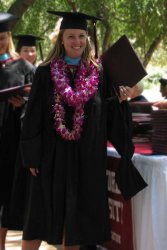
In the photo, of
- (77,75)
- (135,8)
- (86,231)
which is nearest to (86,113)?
(77,75)

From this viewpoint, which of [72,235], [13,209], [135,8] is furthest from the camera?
[135,8]

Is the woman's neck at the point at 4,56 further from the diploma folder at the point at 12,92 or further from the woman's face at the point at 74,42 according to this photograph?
the woman's face at the point at 74,42

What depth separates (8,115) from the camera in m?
4.80

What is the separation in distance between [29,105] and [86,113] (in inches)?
16.0

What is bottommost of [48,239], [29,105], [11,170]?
[48,239]

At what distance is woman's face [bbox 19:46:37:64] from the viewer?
6215 mm

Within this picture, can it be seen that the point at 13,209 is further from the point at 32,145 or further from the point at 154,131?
the point at 154,131

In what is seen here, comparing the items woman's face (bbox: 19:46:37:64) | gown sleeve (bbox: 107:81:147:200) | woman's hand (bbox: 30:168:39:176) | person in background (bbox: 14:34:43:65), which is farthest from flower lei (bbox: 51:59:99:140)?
person in background (bbox: 14:34:43:65)

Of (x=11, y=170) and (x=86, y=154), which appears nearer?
(x=86, y=154)

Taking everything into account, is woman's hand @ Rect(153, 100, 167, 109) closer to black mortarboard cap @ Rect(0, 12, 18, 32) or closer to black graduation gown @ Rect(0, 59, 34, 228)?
black graduation gown @ Rect(0, 59, 34, 228)

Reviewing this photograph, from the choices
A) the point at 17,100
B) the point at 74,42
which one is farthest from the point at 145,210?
the point at 17,100

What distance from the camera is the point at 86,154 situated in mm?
3996

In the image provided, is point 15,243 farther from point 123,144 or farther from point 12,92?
point 123,144

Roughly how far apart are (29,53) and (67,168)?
2547mm
